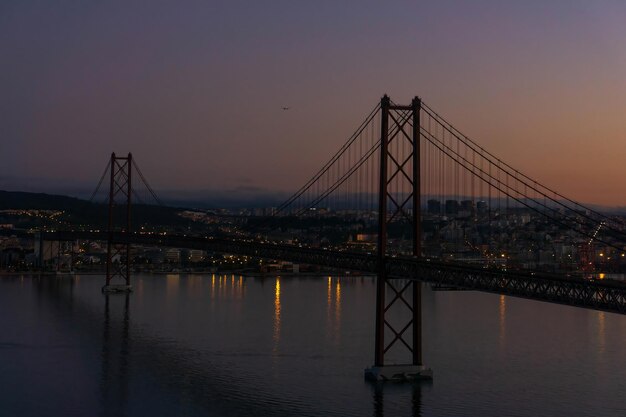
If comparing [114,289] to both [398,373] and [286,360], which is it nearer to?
[286,360]

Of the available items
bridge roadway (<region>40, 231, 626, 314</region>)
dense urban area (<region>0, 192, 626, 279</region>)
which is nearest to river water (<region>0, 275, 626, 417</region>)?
bridge roadway (<region>40, 231, 626, 314</region>)

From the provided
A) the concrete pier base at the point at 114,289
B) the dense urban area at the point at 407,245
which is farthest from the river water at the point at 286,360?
the dense urban area at the point at 407,245

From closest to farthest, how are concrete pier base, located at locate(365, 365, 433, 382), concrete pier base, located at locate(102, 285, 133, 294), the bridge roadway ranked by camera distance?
the bridge roadway
concrete pier base, located at locate(365, 365, 433, 382)
concrete pier base, located at locate(102, 285, 133, 294)

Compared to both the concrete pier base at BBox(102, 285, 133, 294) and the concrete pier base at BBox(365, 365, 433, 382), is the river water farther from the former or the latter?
the concrete pier base at BBox(102, 285, 133, 294)

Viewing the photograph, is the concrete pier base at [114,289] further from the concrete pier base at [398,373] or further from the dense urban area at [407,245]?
the concrete pier base at [398,373]

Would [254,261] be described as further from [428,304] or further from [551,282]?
[551,282]

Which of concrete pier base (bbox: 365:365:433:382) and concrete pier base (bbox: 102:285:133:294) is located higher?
concrete pier base (bbox: 102:285:133:294)

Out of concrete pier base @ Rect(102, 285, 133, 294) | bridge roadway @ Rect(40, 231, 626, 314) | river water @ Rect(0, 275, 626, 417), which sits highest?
bridge roadway @ Rect(40, 231, 626, 314)
